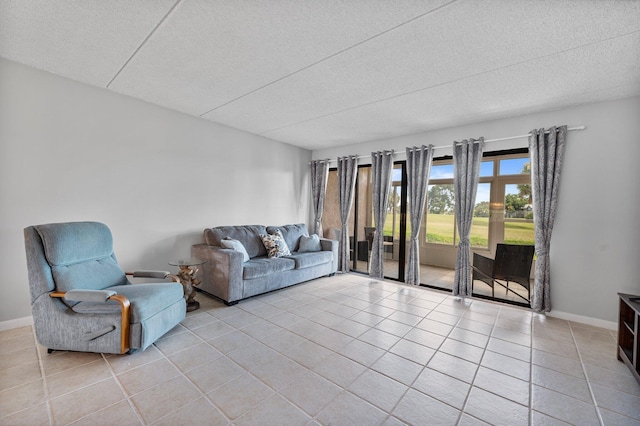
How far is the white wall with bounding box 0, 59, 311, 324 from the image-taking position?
2.70 metres

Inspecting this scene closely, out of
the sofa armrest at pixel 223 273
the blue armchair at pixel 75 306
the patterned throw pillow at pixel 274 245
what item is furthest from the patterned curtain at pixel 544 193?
the blue armchair at pixel 75 306

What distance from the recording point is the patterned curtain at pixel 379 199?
4.92m

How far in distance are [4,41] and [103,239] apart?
187cm

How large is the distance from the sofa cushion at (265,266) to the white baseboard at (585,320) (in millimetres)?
3515

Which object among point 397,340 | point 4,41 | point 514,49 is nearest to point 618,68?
point 514,49

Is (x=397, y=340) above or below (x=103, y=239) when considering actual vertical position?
below

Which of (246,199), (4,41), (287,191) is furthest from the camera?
(287,191)

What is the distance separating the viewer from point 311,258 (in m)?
4.60

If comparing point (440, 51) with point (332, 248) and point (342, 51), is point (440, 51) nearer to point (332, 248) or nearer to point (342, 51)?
point (342, 51)

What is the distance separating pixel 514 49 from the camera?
2207 mm

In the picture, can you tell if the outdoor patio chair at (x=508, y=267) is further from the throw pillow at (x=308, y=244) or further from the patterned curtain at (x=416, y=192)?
the throw pillow at (x=308, y=244)

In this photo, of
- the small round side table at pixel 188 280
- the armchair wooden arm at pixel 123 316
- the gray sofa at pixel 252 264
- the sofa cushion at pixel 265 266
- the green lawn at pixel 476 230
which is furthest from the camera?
the green lawn at pixel 476 230

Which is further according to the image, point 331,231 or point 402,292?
point 331,231

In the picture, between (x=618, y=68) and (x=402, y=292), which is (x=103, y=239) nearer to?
(x=402, y=292)
